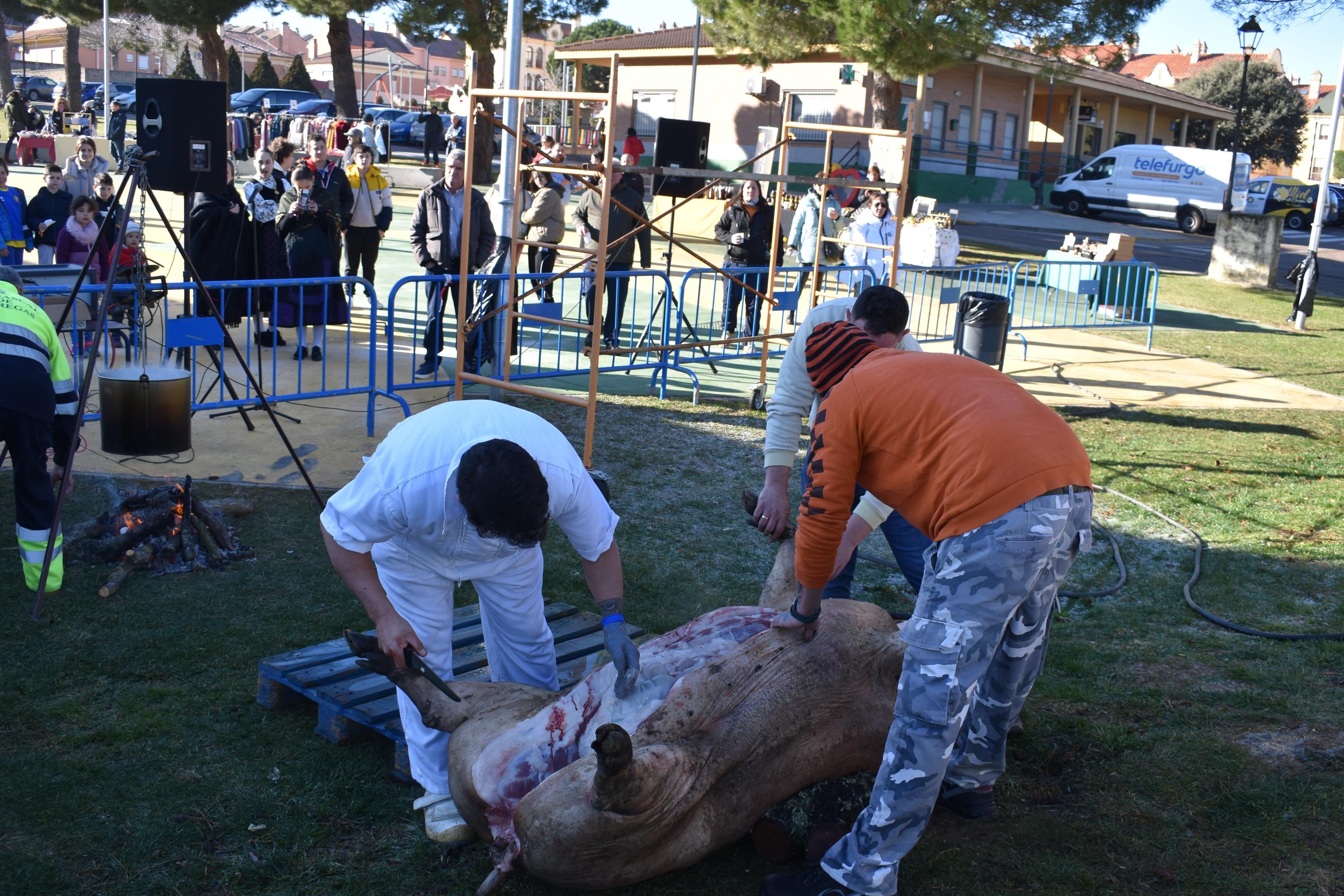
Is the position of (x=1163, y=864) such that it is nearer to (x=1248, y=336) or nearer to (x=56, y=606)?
(x=56, y=606)

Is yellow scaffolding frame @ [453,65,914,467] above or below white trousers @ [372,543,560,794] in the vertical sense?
above

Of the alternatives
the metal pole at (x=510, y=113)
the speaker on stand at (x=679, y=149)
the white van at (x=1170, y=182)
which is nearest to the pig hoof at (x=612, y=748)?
the metal pole at (x=510, y=113)

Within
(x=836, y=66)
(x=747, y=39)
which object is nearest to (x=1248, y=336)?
(x=747, y=39)

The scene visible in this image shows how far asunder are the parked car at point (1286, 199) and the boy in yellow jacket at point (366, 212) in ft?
106

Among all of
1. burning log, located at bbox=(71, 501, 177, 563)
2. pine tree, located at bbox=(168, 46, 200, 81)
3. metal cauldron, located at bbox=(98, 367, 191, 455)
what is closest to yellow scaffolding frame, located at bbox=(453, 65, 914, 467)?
metal cauldron, located at bbox=(98, 367, 191, 455)

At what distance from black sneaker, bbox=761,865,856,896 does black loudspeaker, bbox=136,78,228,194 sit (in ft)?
17.6

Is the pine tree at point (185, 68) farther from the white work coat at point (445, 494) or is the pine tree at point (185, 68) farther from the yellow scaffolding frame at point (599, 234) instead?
the white work coat at point (445, 494)

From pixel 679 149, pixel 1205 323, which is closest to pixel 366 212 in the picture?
pixel 679 149

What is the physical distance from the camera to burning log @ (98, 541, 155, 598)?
4.94 meters

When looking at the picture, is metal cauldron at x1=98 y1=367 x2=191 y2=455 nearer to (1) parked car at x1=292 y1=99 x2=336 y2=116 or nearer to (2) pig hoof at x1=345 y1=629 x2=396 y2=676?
(2) pig hoof at x1=345 y1=629 x2=396 y2=676

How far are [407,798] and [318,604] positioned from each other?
5.52 feet

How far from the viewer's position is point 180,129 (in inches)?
257

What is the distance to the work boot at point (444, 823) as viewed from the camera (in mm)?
3289

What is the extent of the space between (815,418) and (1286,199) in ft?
123
